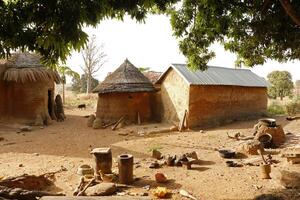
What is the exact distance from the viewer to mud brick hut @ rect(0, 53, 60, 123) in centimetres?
1700

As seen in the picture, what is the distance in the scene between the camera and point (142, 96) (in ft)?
57.8

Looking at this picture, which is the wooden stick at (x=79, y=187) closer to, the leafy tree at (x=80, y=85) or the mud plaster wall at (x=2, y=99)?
the mud plaster wall at (x=2, y=99)

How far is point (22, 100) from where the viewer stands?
17.5m

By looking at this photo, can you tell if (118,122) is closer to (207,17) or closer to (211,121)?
(211,121)

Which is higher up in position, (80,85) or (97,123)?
(80,85)

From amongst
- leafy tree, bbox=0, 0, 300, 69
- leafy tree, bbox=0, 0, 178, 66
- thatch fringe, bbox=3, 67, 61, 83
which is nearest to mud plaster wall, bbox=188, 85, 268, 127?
leafy tree, bbox=0, 0, 300, 69

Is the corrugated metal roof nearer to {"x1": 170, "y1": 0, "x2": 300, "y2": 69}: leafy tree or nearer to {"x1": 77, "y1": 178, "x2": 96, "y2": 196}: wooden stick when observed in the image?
{"x1": 170, "y1": 0, "x2": 300, "y2": 69}: leafy tree

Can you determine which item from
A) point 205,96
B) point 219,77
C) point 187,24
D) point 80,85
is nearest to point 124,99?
point 205,96

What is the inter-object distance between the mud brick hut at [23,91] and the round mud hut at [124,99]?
11.0 ft

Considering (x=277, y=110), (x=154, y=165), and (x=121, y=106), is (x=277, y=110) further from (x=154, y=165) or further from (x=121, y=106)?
(x=154, y=165)

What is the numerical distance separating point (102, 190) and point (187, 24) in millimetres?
4737

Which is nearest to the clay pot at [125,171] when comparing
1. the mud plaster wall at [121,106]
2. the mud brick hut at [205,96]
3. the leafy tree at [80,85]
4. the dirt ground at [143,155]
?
the dirt ground at [143,155]

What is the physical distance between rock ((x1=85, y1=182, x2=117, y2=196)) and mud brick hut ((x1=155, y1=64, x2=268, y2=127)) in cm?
940

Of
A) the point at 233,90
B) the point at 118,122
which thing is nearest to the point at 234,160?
the point at 118,122
